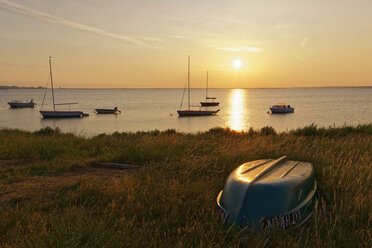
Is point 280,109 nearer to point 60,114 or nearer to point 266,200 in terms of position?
point 60,114

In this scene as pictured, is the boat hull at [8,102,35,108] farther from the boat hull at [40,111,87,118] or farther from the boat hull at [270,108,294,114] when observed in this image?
the boat hull at [270,108,294,114]

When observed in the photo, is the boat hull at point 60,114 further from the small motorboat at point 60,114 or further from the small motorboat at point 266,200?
the small motorboat at point 266,200

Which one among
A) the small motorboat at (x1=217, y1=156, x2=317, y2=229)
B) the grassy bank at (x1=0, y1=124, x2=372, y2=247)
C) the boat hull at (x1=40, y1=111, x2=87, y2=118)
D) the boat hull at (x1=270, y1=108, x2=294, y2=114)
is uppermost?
the small motorboat at (x1=217, y1=156, x2=317, y2=229)

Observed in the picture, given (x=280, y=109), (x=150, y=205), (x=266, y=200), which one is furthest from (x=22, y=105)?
(x=266, y=200)

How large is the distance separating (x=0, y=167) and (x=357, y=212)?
9.34 meters

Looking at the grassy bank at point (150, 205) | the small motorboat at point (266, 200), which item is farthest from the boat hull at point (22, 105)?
the small motorboat at point (266, 200)

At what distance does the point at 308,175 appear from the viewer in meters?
4.19

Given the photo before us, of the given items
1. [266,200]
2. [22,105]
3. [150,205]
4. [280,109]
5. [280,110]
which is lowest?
[22,105]

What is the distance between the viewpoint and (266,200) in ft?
11.3

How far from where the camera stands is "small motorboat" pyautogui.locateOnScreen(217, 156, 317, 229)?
340 centimetres

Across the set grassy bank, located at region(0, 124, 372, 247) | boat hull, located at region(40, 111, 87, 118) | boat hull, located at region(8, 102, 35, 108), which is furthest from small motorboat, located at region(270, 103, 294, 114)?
Result: boat hull, located at region(8, 102, 35, 108)

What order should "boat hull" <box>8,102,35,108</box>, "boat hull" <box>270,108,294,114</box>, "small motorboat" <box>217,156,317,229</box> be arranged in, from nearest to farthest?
"small motorboat" <box>217,156,317,229</box>
"boat hull" <box>270,108,294,114</box>
"boat hull" <box>8,102,35,108</box>

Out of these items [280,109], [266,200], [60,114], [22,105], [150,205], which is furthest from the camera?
[22,105]

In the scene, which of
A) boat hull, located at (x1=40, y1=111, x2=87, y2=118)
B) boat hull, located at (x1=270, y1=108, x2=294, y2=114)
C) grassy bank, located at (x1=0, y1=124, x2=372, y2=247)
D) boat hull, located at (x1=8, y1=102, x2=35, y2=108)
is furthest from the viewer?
boat hull, located at (x1=8, y1=102, x2=35, y2=108)
